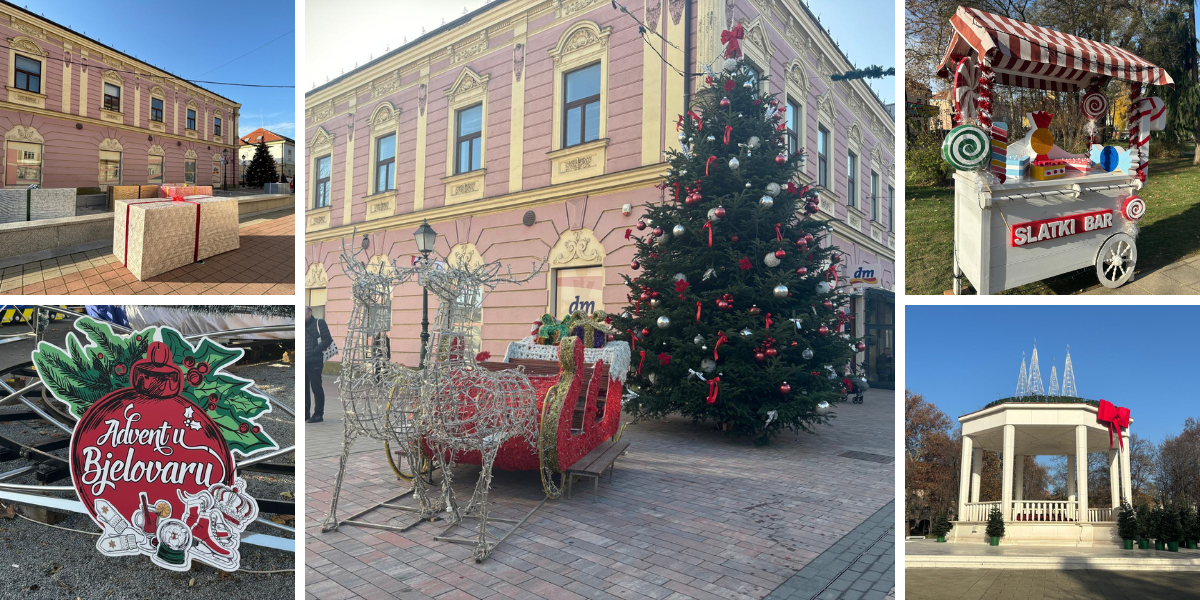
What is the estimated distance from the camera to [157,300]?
385 cm

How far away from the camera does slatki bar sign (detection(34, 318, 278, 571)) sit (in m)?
3.80

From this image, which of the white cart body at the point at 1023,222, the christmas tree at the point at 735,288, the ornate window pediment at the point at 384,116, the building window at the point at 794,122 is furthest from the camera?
the ornate window pediment at the point at 384,116

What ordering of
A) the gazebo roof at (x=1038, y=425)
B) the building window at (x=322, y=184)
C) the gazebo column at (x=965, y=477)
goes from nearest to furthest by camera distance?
1. the gazebo roof at (x=1038, y=425)
2. the gazebo column at (x=965, y=477)
3. the building window at (x=322, y=184)

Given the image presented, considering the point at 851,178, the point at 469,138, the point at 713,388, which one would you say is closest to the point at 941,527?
the point at 713,388

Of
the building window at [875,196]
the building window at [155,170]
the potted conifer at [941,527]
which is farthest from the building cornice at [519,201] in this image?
the building window at [875,196]

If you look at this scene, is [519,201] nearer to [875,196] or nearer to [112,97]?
[112,97]

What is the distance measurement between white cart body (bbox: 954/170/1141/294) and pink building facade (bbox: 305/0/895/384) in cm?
450

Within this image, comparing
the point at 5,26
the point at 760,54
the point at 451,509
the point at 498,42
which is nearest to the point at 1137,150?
the point at 451,509

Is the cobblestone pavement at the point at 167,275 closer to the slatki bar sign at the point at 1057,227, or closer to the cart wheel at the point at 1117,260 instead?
the slatki bar sign at the point at 1057,227

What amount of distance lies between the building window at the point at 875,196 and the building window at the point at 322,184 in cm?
1101

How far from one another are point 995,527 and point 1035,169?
316 centimetres

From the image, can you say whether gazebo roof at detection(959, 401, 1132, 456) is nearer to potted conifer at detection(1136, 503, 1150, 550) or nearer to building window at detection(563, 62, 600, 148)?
potted conifer at detection(1136, 503, 1150, 550)

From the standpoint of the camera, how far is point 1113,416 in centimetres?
464

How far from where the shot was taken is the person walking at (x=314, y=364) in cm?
728
